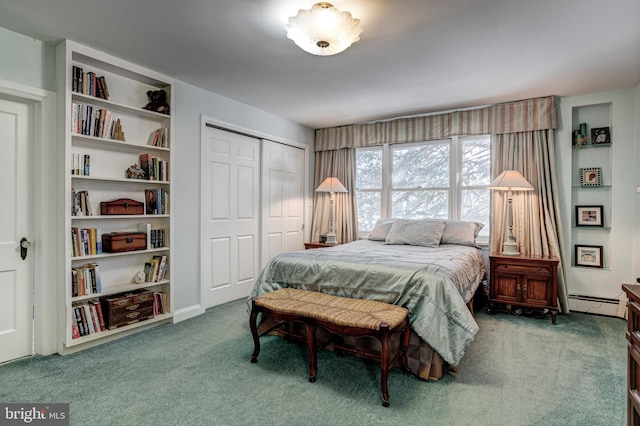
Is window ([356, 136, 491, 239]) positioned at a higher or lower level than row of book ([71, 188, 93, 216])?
higher

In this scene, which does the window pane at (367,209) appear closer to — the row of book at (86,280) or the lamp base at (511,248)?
the lamp base at (511,248)

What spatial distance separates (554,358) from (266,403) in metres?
2.17

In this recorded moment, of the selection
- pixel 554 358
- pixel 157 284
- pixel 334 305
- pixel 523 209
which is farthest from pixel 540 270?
pixel 157 284

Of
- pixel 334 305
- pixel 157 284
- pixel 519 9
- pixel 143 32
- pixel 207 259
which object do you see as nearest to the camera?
pixel 519 9

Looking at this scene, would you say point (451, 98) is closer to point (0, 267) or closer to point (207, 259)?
point (207, 259)

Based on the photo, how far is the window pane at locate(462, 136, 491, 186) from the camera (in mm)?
4355

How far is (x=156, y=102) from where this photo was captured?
3.30 meters

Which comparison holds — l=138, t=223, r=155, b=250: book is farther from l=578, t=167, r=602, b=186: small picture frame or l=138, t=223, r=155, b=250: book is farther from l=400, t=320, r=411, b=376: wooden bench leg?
l=578, t=167, r=602, b=186: small picture frame

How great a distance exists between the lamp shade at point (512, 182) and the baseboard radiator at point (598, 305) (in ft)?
4.50

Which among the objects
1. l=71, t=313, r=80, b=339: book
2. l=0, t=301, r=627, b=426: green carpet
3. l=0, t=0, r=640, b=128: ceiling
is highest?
l=0, t=0, r=640, b=128: ceiling

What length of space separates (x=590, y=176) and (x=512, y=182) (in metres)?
0.92

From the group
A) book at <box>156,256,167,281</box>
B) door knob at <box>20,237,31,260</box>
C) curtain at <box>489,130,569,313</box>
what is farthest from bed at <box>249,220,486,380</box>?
door knob at <box>20,237,31,260</box>

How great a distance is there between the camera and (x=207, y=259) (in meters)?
3.84

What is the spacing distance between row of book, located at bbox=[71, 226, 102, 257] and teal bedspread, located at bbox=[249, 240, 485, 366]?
1375 mm
